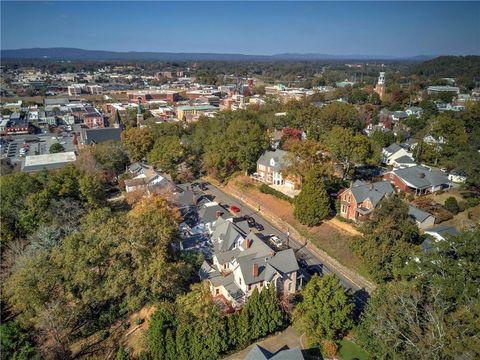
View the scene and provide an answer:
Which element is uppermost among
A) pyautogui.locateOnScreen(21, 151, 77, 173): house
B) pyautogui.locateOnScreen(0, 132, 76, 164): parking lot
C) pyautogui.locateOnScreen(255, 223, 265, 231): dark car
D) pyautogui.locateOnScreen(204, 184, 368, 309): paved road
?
pyautogui.locateOnScreen(21, 151, 77, 173): house

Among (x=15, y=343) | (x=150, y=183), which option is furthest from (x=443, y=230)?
(x=15, y=343)

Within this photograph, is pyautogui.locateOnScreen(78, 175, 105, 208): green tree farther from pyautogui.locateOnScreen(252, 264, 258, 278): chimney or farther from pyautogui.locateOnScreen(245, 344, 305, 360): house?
pyautogui.locateOnScreen(245, 344, 305, 360): house

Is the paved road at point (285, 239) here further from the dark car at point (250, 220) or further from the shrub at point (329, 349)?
the shrub at point (329, 349)

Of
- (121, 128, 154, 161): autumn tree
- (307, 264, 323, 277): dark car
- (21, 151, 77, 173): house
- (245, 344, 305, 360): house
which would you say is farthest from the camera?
(121, 128, 154, 161): autumn tree

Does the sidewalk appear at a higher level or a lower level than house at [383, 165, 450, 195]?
lower

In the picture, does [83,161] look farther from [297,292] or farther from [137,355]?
[297,292]

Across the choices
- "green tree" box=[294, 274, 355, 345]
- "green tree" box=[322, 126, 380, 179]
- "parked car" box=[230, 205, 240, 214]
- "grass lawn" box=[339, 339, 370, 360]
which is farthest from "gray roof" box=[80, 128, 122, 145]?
"grass lawn" box=[339, 339, 370, 360]

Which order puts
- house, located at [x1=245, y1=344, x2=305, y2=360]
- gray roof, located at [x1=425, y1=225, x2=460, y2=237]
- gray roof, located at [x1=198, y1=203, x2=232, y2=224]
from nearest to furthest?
house, located at [x1=245, y1=344, x2=305, y2=360], gray roof, located at [x1=425, y1=225, x2=460, y2=237], gray roof, located at [x1=198, y1=203, x2=232, y2=224]

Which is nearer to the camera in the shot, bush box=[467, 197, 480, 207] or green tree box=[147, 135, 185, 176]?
bush box=[467, 197, 480, 207]
